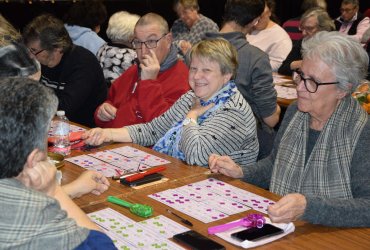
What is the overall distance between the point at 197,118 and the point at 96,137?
52 cm

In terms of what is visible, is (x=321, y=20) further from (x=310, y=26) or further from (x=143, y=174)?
(x=143, y=174)

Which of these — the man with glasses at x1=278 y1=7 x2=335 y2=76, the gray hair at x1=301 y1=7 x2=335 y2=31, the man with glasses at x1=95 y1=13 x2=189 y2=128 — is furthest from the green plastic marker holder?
the gray hair at x1=301 y1=7 x2=335 y2=31

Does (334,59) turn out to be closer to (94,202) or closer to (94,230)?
(94,202)

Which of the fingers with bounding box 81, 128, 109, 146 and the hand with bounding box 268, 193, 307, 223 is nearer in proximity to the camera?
the hand with bounding box 268, 193, 307, 223

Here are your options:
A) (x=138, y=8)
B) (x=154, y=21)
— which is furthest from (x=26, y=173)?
(x=138, y=8)

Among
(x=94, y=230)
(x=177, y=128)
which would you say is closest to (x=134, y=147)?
(x=177, y=128)

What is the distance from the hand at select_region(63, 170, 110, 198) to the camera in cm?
220

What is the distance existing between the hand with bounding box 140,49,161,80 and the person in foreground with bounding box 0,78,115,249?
2.05 m

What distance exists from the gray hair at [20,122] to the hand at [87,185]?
730 mm

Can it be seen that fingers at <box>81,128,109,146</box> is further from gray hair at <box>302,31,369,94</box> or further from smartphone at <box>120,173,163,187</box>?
gray hair at <box>302,31,369,94</box>

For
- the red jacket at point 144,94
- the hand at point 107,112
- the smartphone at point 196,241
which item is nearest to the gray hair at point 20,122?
the smartphone at point 196,241

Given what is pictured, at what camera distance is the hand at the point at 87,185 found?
220 centimetres

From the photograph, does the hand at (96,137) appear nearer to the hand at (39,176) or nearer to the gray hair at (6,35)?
the gray hair at (6,35)

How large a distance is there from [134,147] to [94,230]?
134cm
